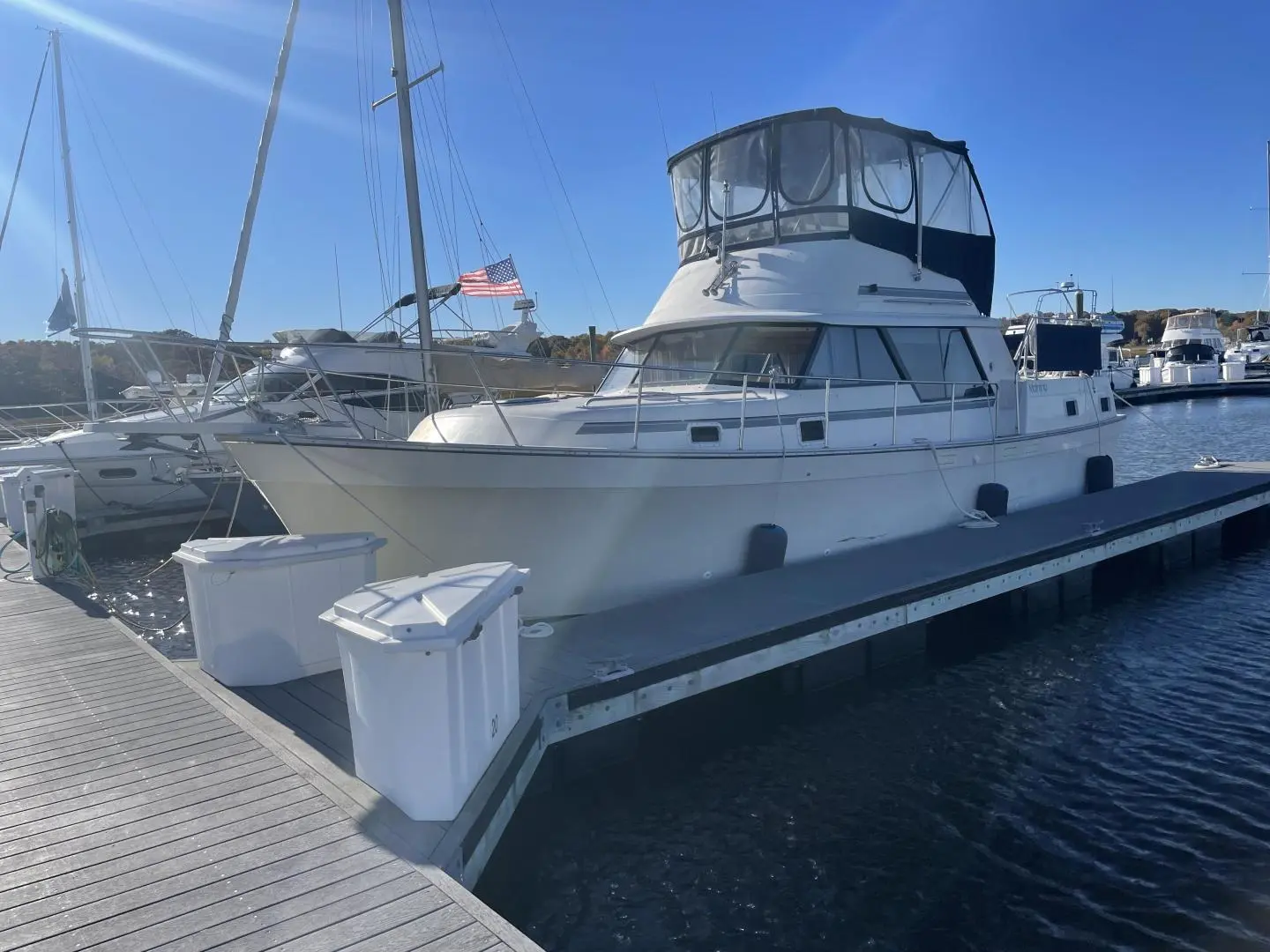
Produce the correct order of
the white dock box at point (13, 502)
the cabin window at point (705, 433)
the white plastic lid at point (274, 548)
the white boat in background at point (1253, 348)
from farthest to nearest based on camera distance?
the white boat in background at point (1253, 348) < the white dock box at point (13, 502) < the cabin window at point (705, 433) < the white plastic lid at point (274, 548)

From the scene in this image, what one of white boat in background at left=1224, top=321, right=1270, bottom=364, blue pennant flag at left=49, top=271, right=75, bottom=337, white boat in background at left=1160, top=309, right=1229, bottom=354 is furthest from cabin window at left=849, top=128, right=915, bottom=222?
white boat in background at left=1160, top=309, right=1229, bottom=354

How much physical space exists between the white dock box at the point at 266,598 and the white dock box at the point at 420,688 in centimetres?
148

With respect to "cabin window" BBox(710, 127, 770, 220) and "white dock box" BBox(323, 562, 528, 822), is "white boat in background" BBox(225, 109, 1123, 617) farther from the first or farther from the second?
"white dock box" BBox(323, 562, 528, 822)

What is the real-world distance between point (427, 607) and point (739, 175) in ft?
25.0

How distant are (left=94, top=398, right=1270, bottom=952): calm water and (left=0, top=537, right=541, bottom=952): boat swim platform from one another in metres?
1.39

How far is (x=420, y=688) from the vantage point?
421 centimetres

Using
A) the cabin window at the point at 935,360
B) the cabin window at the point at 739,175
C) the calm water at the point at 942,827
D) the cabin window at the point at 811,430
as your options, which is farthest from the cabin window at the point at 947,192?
the calm water at the point at 942,827

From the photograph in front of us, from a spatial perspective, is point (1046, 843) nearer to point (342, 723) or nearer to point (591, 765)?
point (591, 765)

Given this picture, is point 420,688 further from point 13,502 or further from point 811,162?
point 13,502

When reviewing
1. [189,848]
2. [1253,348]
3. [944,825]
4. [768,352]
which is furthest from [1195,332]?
[189,848]

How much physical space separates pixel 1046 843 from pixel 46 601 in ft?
30.1

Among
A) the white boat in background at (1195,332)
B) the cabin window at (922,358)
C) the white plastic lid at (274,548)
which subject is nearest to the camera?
the white plastic lid at (274,548)

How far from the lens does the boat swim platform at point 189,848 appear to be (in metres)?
3.40

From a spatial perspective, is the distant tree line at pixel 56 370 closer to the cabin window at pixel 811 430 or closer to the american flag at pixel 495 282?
the american flag at pixel 495 282
